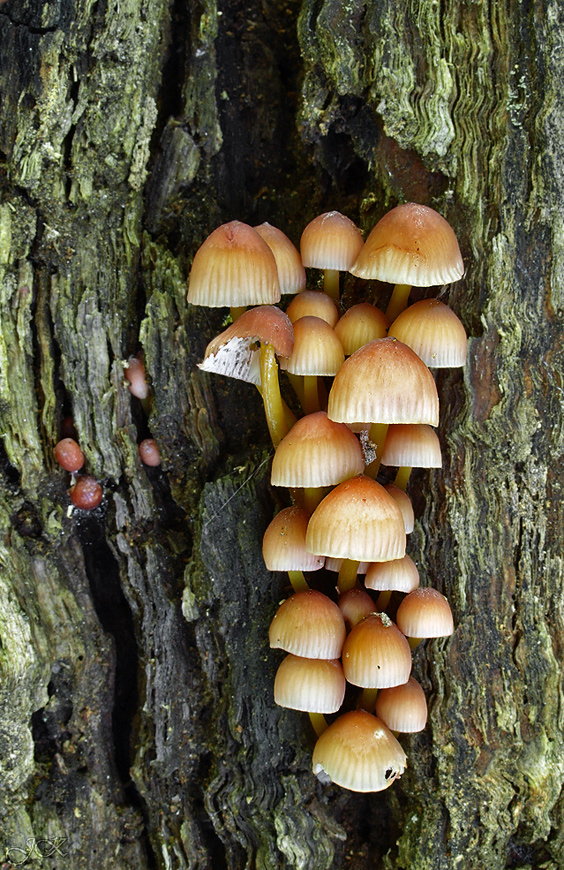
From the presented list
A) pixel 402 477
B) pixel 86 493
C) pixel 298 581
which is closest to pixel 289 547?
pixel 298 581

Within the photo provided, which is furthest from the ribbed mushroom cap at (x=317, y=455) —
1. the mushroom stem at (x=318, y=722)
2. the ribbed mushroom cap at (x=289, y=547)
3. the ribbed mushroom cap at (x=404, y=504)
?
the mushroom stem at (x=318, y=722)

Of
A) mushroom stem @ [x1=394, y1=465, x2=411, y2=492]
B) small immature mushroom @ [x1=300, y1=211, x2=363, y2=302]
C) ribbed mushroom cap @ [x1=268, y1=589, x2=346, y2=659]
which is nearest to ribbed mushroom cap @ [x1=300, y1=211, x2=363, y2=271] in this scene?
small immature mushroom @ [x1=300, y1=211, x2=363, y2=302]

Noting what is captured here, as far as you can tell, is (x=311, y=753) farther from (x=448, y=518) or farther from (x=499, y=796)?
(x=448, y=518)

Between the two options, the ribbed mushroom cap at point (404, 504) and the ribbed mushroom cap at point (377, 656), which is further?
the ribbed mushroom cap at point (404, 504)

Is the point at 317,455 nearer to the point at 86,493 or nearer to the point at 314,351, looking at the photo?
the point at 314,351

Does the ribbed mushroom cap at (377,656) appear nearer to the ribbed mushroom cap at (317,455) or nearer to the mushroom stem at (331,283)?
the ribbed mushroom cap at (317,455)

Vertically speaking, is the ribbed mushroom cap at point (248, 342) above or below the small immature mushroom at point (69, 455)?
above

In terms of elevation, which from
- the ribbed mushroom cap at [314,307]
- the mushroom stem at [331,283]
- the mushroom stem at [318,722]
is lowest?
the mushroom stem at [318,722]
